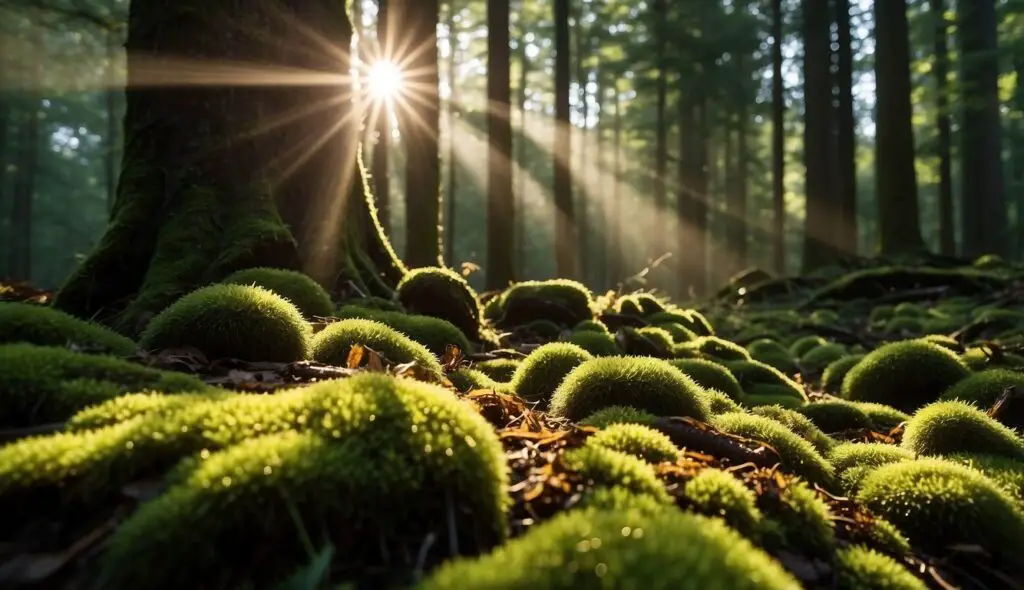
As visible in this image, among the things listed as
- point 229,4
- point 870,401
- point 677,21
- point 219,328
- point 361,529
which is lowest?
point 870,401

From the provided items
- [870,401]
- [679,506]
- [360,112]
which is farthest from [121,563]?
[360,112]

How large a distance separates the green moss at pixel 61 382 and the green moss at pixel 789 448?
6.83 ft

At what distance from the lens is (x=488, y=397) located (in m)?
2.62

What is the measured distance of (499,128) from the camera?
44.8 feet

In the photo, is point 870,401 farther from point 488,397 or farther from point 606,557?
point 606,557

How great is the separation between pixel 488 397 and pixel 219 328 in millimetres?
1264

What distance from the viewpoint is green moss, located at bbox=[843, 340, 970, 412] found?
4613 millimetres

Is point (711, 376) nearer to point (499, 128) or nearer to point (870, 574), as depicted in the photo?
point (870, 574)

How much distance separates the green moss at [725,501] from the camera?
181 centimetres

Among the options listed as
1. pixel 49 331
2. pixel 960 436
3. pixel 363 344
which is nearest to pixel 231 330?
pixel 363 344

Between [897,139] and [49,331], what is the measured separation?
14563 millimetres

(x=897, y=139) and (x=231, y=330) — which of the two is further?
(x=897, y=139)

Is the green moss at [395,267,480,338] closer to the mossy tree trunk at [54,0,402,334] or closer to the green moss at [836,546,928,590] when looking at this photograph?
the mossy tree trunk at [54,0,402,334]

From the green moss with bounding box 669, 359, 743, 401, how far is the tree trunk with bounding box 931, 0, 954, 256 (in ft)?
57.3
